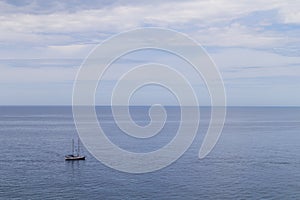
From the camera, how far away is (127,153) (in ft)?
380

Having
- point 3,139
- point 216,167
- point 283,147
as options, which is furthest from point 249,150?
point 3,139

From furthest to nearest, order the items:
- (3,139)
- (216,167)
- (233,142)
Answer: (3,139) → (233,142) → (216,167)

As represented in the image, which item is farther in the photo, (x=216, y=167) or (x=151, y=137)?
(x=151, y=137)

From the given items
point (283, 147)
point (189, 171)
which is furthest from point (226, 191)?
point (283, 147)

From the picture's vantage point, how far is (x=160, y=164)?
326 feet

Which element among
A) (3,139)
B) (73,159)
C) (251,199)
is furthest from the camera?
(3,139)

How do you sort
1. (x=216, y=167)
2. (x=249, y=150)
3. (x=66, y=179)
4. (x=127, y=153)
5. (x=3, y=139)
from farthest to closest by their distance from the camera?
(x=3, y=139), (x=249, y=150), (x=127, y=153), (x=216, y=167), (x=66, y=179)

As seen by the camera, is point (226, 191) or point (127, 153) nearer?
point (226, 191)

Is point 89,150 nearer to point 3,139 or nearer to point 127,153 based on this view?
point 127,153

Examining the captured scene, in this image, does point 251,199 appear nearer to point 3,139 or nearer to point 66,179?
point 66,179

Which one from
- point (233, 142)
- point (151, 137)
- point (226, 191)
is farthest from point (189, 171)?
point (151, 137)

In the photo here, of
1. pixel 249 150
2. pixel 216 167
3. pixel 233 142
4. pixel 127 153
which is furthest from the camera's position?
pixel 233 142

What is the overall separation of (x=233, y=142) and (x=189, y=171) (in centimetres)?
5887

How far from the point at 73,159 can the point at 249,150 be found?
5346 centimetres
